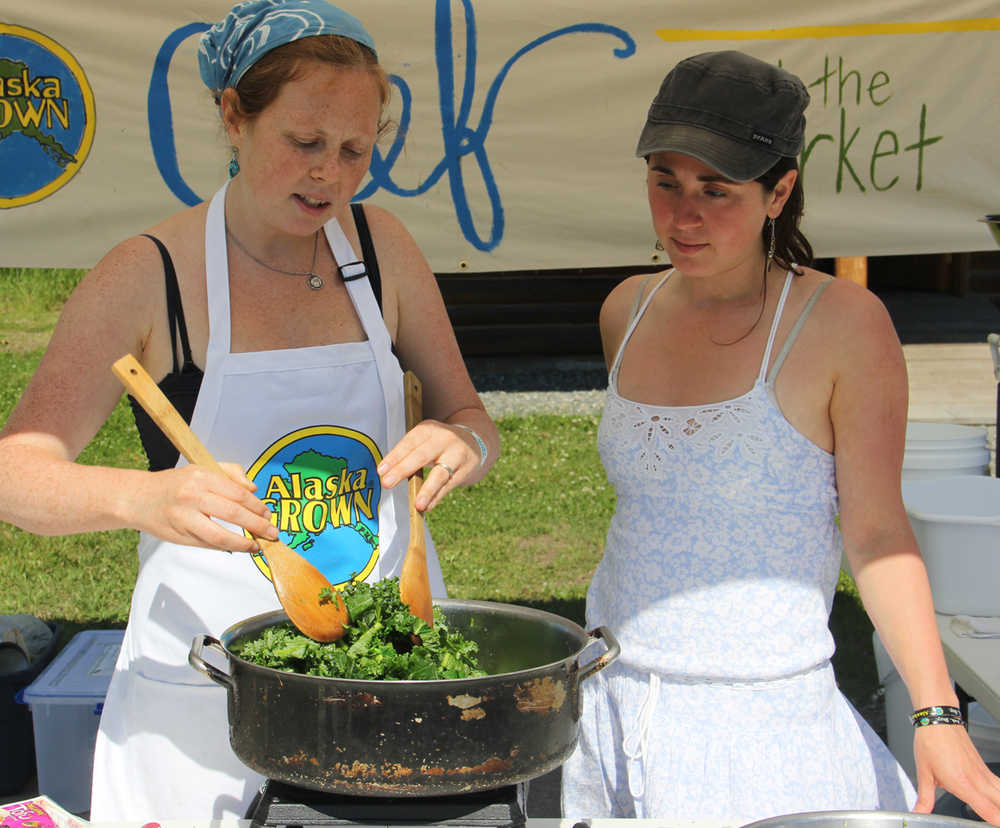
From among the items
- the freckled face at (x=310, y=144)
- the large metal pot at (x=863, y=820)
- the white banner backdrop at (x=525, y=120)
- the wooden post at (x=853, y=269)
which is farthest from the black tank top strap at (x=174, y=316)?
the wooden post at (x=853, y=269)

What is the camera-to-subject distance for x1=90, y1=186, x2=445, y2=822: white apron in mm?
1696

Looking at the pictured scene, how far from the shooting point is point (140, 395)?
55.2 inches

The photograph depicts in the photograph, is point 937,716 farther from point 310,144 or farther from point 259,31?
point 259,31

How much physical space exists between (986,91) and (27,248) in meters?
3.67

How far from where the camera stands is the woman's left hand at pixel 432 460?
1550mm

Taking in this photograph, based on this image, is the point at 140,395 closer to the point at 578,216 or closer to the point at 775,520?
the point at 775,520

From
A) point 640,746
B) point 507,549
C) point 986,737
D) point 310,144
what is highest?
point 310,144

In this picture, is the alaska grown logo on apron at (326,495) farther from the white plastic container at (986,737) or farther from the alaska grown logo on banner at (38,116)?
the alaska grown logo on banner at (38,116)

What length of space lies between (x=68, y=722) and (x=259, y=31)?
2.26 meters

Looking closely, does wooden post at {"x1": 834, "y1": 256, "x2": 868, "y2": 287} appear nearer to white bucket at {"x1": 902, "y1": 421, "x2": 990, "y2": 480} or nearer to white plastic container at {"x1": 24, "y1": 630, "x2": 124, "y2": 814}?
white bucket at {"x1": 902, "y1": 421, "x2": 990, "y2": 480}

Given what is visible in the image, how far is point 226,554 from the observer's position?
5.69ft

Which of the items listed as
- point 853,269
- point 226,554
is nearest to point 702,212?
point 226,554

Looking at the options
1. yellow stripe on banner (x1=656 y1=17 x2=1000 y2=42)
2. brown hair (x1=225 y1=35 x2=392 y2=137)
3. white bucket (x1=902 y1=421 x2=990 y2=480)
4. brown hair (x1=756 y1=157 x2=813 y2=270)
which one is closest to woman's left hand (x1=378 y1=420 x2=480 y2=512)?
brown hair (x1=225 y1=35 x2=392 y2=137)

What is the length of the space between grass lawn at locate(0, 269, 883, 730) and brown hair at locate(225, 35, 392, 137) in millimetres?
3111
